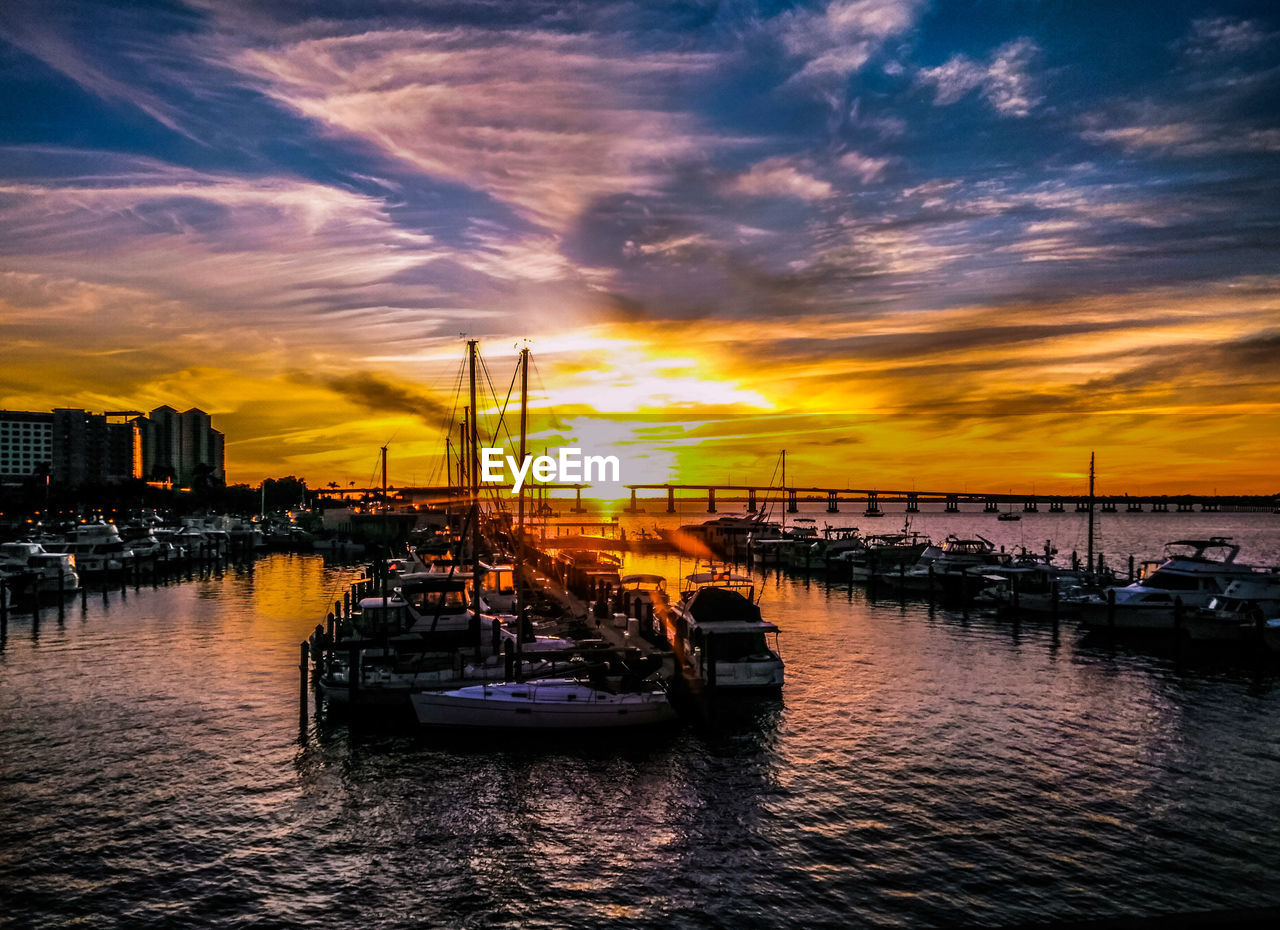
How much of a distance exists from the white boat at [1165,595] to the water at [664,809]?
32.1 ft

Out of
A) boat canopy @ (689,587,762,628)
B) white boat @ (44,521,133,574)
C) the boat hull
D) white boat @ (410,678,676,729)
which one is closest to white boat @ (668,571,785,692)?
boat canopy @ (689,587,762,628)

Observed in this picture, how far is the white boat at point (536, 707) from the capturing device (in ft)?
98.6

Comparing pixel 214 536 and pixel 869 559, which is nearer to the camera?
pixel 869 559

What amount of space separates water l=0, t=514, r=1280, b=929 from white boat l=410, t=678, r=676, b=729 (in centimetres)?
91

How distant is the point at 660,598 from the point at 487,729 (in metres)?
34.0

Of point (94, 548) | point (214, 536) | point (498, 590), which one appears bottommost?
point (498, 590)

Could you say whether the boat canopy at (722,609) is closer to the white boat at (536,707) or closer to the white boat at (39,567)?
the white boat at (536,707)

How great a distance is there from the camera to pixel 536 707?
30.0 metres

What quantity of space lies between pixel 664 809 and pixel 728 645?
13.4 metres

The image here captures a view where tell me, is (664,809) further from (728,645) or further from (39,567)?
(39,567)

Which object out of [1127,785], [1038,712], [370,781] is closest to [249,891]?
[370,781]

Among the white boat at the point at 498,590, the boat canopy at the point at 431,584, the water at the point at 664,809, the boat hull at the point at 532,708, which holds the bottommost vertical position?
the water at the point at 664,809

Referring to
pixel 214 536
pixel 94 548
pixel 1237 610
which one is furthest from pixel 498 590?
pixel 214 536

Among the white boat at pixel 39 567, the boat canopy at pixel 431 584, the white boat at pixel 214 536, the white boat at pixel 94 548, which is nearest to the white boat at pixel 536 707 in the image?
the boat canopy at pixel 431 584
